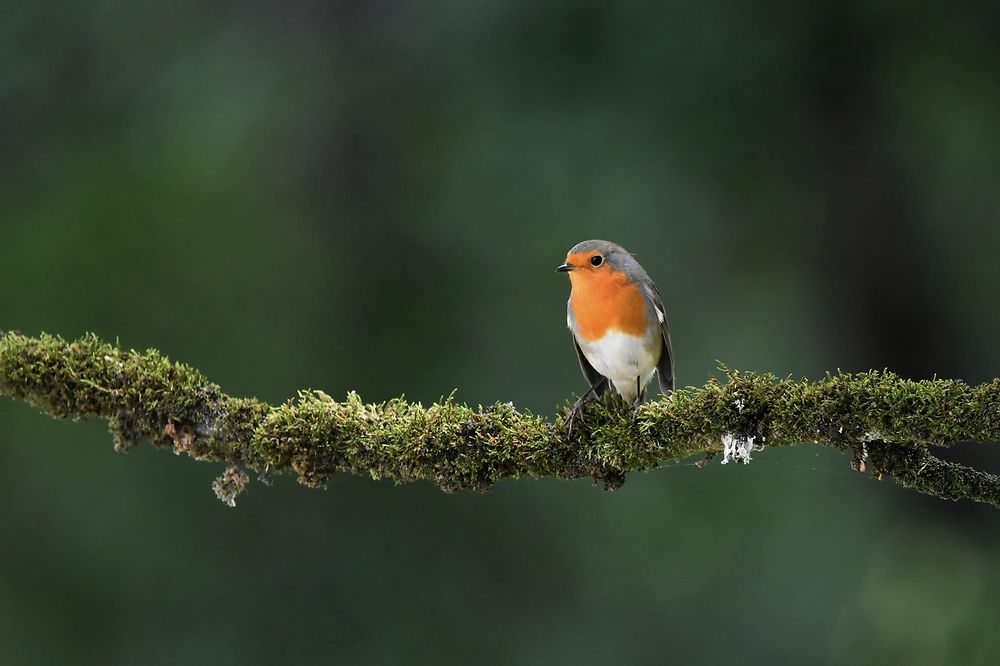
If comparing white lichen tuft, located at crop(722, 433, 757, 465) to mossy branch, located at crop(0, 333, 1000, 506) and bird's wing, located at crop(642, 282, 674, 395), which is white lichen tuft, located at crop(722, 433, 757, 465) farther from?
bird's wing, located at crop(642, 282, 674, 395)

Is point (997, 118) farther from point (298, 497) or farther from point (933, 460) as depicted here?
point (298, 497)

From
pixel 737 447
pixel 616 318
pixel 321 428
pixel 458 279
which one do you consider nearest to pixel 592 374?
pixel 616 318

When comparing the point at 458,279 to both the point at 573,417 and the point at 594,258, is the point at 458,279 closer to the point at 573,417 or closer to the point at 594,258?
the point at 594,258

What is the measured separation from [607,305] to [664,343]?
14.6 inches

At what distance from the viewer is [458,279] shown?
30.2ft

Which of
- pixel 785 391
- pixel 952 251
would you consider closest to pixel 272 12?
pixel 952 251

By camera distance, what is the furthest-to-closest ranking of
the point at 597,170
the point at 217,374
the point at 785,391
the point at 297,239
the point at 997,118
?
1. the point at 297,239
2. the point at 217,374
3. the point at 597,170
4. the point at 997,118
5. the point at 785,391

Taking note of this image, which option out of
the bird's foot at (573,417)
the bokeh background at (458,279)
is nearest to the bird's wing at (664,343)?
the bird's foot at (573,417)

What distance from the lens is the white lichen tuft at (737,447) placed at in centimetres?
339

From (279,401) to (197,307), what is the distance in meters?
1.01

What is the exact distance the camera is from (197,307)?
9.05 meters

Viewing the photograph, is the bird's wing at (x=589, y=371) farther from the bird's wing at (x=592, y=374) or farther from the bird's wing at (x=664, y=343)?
the bird's wing at (x=664, y=343)

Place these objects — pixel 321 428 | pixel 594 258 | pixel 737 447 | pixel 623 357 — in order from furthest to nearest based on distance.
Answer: pixel 594 258
pixel 623 357
pixel 321 428
pixel 737 447

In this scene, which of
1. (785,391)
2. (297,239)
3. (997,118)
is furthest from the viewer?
(297,239)
